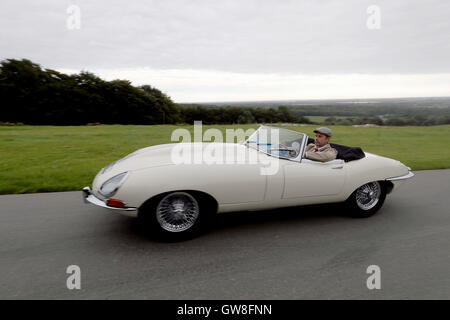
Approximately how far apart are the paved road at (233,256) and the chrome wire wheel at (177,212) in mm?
208

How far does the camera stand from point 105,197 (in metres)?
3.28

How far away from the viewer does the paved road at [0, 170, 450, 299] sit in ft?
8.38

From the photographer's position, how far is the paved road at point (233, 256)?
255cm

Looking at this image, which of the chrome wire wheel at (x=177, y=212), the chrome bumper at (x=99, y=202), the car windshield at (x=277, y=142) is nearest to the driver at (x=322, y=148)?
the car windshield at (x=277, y=142)

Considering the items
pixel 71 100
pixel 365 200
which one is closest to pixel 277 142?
pixel 365 200

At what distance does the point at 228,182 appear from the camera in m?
3.45

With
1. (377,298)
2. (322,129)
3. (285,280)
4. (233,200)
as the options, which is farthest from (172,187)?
(322,129)

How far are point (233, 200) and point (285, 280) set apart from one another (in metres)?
1.12

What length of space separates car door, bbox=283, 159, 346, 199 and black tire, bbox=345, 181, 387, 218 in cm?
39

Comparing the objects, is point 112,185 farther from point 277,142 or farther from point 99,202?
point 277,142

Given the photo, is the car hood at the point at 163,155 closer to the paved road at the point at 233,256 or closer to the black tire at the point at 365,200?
the paved road at the point at 233,256

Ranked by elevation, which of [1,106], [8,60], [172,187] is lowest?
[172,187]

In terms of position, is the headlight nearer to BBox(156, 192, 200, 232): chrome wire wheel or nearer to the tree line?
BBox(156, 192, 200, 232): chrome wire wheel
